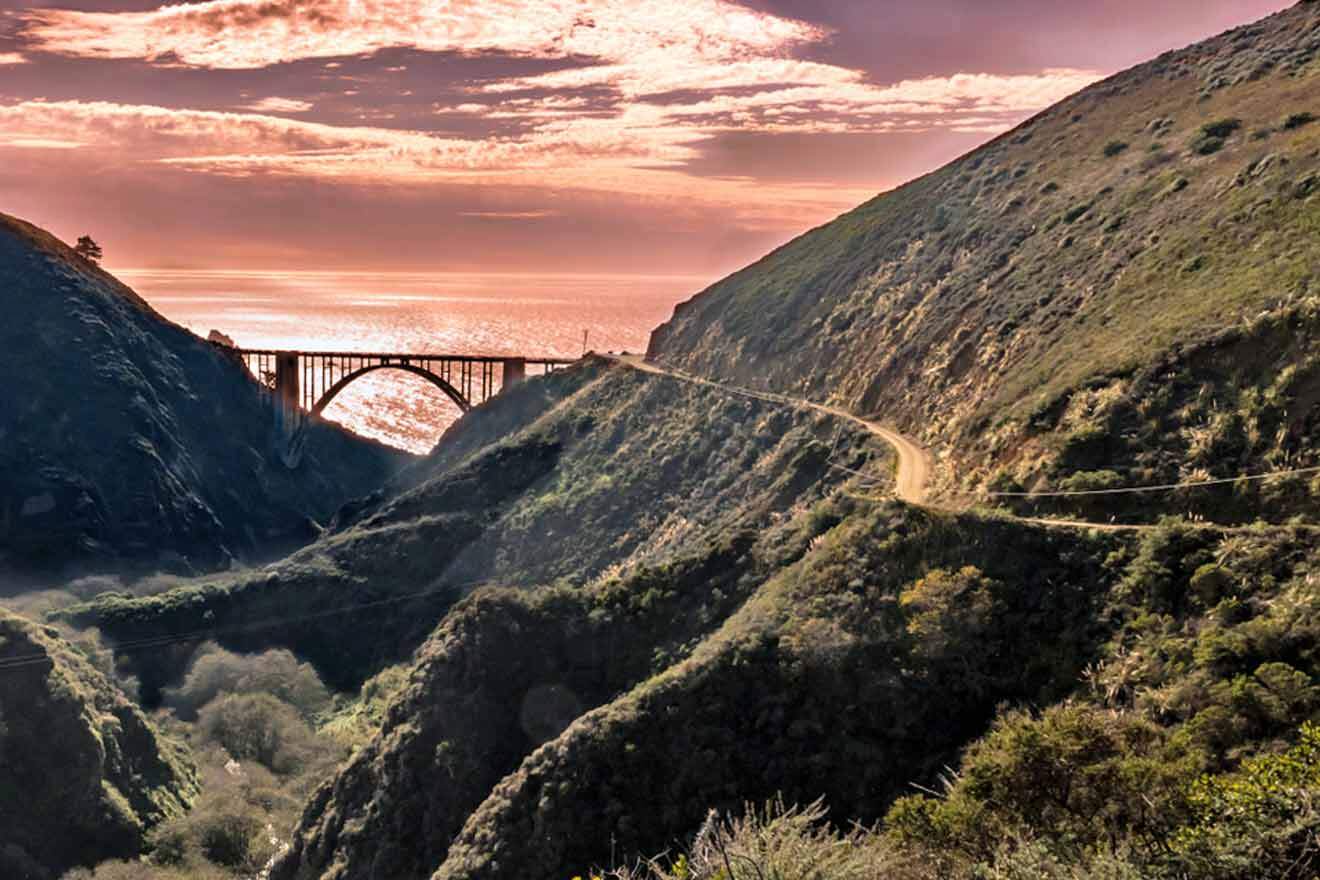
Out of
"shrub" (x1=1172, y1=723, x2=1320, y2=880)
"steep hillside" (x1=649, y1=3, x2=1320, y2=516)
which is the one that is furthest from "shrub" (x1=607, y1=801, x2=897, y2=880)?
"steep hillside" (x1=649, y1=3, x2=1320, y2=516)

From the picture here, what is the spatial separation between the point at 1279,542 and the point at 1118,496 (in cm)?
585

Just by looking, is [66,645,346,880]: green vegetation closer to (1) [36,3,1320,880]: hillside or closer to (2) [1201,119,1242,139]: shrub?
(1) [36,3,1320,880]: hillside

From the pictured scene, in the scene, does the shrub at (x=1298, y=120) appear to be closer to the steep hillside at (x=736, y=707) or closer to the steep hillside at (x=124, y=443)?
the steep hillside at (x=736, y=707)

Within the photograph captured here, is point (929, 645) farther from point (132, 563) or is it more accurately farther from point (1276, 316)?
point (132, 563)

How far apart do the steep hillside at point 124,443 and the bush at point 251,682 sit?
36.7 m

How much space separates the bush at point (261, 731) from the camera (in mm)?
61969

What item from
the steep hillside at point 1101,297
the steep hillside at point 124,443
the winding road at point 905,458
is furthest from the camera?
the steep hillside at point 124,443

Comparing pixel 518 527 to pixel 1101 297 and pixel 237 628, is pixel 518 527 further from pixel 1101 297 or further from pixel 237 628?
pixel 1101 297

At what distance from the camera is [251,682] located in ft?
226

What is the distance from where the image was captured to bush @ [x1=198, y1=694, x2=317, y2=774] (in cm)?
6197

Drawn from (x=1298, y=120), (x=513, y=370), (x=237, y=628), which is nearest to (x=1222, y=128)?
(x=1298, y=120)

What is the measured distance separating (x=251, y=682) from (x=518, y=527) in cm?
1957

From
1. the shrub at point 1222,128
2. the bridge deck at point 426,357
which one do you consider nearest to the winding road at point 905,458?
the shrub at point 1222,128

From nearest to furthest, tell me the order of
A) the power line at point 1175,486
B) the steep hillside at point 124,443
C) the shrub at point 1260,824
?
the shrub at point 1260,824
the power line at point 1175,486
the steep hillside at point 124,443
